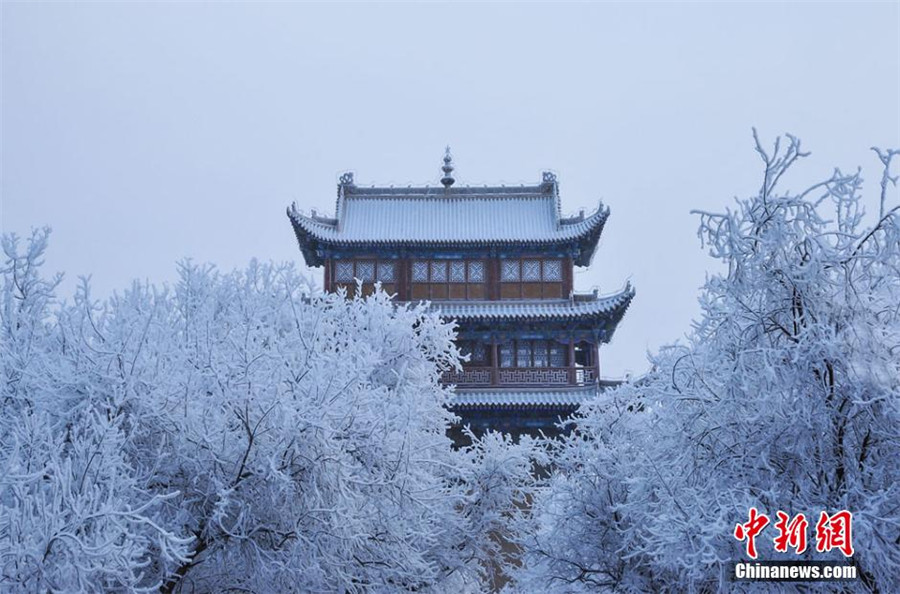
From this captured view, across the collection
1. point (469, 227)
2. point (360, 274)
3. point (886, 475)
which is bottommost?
point (886, 475)

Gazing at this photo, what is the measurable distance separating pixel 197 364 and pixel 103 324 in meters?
1.37

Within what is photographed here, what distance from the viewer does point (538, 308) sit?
23891mm

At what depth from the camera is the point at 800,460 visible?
24.4 feet

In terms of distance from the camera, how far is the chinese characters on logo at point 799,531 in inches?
273

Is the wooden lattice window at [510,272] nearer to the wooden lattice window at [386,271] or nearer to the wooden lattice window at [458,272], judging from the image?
the wooden lattice window at [458,272]

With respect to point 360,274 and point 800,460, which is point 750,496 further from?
point 360,274

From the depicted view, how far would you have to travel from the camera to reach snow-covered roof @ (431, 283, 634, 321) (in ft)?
77.0

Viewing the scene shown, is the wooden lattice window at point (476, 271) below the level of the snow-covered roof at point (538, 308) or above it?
above

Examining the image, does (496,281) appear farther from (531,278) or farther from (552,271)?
(552,271)

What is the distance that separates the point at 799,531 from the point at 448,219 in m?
20.0

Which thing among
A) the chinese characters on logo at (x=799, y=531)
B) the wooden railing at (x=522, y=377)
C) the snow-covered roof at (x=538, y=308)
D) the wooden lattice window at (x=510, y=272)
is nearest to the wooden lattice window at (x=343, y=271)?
the snow-covered roof at (x=538, y=308)

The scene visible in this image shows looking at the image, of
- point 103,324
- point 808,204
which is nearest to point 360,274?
point 103,324

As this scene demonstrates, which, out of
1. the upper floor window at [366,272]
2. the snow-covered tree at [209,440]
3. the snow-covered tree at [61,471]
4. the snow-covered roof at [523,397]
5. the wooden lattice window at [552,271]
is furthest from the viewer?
the wooden lattice window at [552,271]

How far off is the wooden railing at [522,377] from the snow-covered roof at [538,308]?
143 centimetres
